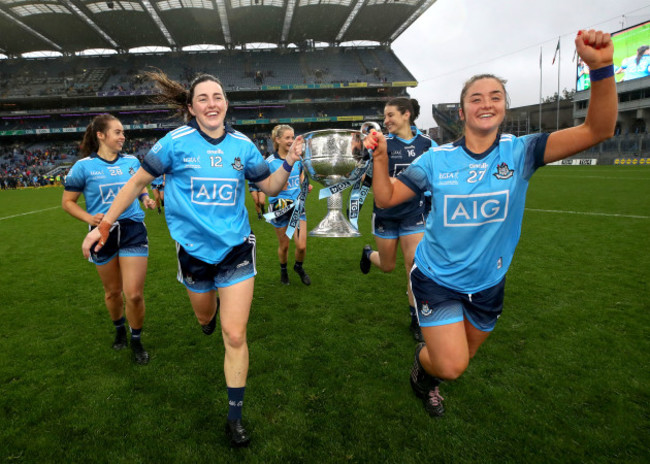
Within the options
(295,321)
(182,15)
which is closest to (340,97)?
(182,15)

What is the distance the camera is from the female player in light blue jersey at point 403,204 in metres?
4.04

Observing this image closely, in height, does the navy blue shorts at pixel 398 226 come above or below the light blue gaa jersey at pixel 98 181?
below

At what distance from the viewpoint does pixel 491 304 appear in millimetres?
2447

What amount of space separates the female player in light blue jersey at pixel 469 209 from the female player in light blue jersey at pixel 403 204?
1494mm

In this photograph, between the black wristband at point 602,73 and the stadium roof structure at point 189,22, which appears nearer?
the black wristband at point 602,73

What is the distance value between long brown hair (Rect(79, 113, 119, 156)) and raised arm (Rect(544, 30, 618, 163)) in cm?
385

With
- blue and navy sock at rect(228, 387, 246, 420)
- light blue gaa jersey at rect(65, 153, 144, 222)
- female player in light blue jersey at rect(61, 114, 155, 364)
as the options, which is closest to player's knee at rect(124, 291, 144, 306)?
female player in light blue jersey at rect(61, 114, 155, 364)

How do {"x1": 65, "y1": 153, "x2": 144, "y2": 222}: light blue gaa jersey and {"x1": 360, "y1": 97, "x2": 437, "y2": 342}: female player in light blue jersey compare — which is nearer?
{"x1": 65, "y1": 153, "x2": 144, "y2": 222}: light blue gaa jersey

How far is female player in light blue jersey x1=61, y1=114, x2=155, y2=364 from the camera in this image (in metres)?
3.60

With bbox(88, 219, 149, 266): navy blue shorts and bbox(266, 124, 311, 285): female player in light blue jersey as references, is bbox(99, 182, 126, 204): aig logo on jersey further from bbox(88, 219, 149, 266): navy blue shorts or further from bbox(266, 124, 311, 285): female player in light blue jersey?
bbox(266, 124, 311, 285): female player in light blue jersey

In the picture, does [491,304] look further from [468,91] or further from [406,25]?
[406,25]

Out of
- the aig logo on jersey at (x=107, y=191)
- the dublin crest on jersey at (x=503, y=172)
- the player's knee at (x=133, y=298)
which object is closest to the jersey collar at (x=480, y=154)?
the dublin crest on jersey at (x=503, y=172)

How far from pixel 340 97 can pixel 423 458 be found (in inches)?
1964

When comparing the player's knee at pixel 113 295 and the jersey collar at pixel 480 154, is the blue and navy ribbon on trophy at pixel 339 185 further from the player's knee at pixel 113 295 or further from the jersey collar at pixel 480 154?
the player's knee at pixel 113 295
